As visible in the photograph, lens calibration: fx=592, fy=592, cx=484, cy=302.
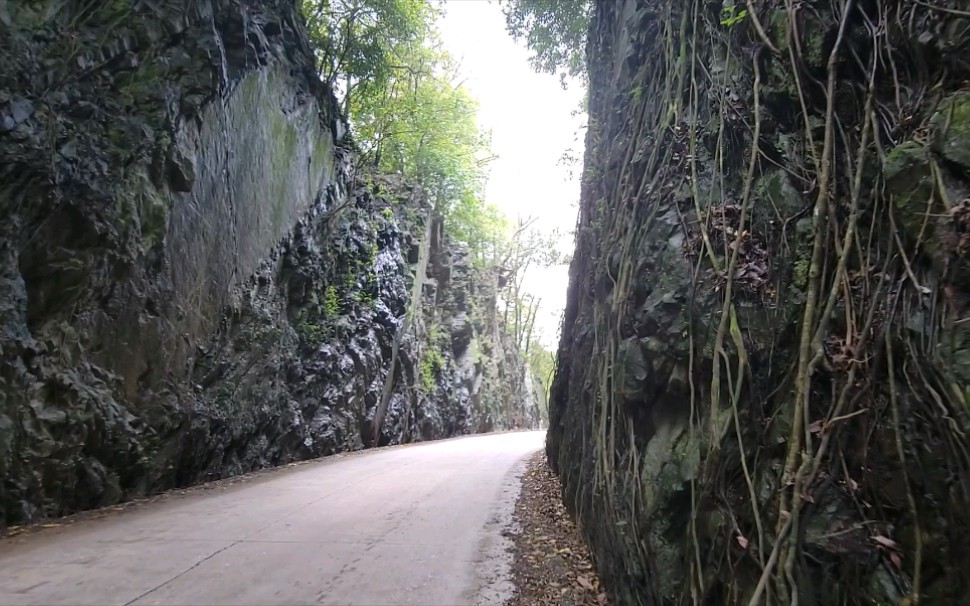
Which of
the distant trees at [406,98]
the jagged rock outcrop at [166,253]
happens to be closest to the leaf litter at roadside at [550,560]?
the jagged rock outcrop at [166,253]

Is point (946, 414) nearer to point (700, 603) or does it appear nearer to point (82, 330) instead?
point (700, 603)

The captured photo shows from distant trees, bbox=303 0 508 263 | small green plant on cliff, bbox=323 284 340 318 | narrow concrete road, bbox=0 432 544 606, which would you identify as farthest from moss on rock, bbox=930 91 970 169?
distant trees, bbox=303 0 508 263

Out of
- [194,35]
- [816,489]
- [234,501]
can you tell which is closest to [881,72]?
[816,489]

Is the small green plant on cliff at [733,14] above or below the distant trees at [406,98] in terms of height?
below

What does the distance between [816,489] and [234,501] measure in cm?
711

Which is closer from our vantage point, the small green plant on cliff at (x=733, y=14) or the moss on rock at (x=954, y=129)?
the moss on rock at (x=954, y=129)

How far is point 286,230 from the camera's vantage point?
40.0 feet

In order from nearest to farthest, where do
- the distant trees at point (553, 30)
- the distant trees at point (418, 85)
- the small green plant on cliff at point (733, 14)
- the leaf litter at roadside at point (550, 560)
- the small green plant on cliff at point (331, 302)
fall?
the small green plant on cliff at point (733, 14) < the leaf litter at roadside at point (550, 560) < the distant trees at point (553, 30) < the distant trees at point (418, 85) < the small green plant on cliff at point (331, 302)

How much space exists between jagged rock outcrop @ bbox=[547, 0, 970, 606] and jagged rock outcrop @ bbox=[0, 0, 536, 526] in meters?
5.85

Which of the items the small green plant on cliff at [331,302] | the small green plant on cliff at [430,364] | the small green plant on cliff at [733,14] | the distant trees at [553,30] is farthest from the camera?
the small green plant on cliff at [430,364]

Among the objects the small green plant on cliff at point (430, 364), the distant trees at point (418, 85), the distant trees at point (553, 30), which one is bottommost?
the small green plant on cliff at point (430, 364)

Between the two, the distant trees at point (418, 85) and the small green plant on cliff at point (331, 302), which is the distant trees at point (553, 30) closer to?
the distant trees at point (418, 85)

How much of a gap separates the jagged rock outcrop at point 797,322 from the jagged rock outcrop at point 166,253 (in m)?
5.85

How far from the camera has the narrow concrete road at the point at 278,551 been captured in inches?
165
